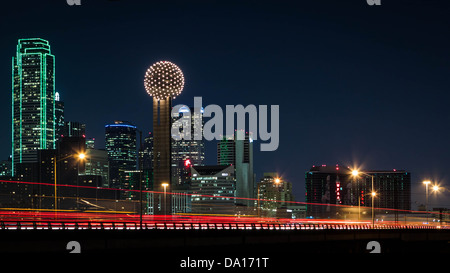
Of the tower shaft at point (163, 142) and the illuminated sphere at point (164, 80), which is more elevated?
the illuminated sphere at point (164, 80)

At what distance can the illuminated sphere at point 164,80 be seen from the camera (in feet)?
528

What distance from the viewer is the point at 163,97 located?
16375cm

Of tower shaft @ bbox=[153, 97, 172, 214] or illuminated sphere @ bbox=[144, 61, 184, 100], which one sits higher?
illuminated sphere @ bbox=[144, 61, 184, 100]

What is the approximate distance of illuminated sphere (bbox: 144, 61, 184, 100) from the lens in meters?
161

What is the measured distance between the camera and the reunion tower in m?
161

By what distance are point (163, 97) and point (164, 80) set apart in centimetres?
451

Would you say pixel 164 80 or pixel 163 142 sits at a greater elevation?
pixel 164 80

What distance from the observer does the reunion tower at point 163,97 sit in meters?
161
